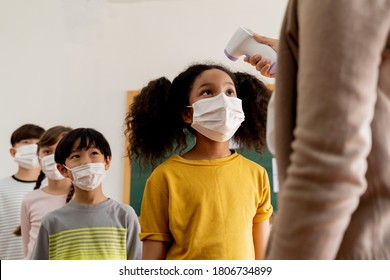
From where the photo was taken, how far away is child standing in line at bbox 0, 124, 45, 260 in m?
1.80

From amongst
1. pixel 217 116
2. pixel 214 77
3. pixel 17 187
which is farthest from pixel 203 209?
pixel 17 187

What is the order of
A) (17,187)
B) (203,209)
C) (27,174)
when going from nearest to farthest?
(203,209)
(17,187)
(27,174)

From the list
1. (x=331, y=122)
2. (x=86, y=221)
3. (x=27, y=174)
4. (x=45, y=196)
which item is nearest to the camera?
(x=331, y=122)

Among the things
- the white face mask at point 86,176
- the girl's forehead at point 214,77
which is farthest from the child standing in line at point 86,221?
the girl's forehead at point 214,77

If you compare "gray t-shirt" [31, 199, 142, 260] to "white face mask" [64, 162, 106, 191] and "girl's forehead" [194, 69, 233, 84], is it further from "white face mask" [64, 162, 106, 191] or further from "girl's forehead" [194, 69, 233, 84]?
"girl's forehead" [194, 69, 233, 84]

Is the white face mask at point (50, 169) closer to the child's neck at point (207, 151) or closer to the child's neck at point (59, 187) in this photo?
the child's neck at point (59, 187)

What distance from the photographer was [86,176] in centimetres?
137

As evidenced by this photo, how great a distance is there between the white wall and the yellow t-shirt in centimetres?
95

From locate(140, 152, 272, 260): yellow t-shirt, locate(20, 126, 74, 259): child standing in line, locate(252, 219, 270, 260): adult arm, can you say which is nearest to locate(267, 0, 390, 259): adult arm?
locate(140, 152, 272, 260): yellow t-shirt

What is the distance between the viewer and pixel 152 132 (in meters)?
1.17

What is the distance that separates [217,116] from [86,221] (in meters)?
0.48

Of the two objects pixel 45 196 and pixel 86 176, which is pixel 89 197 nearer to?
pixel 86 176
